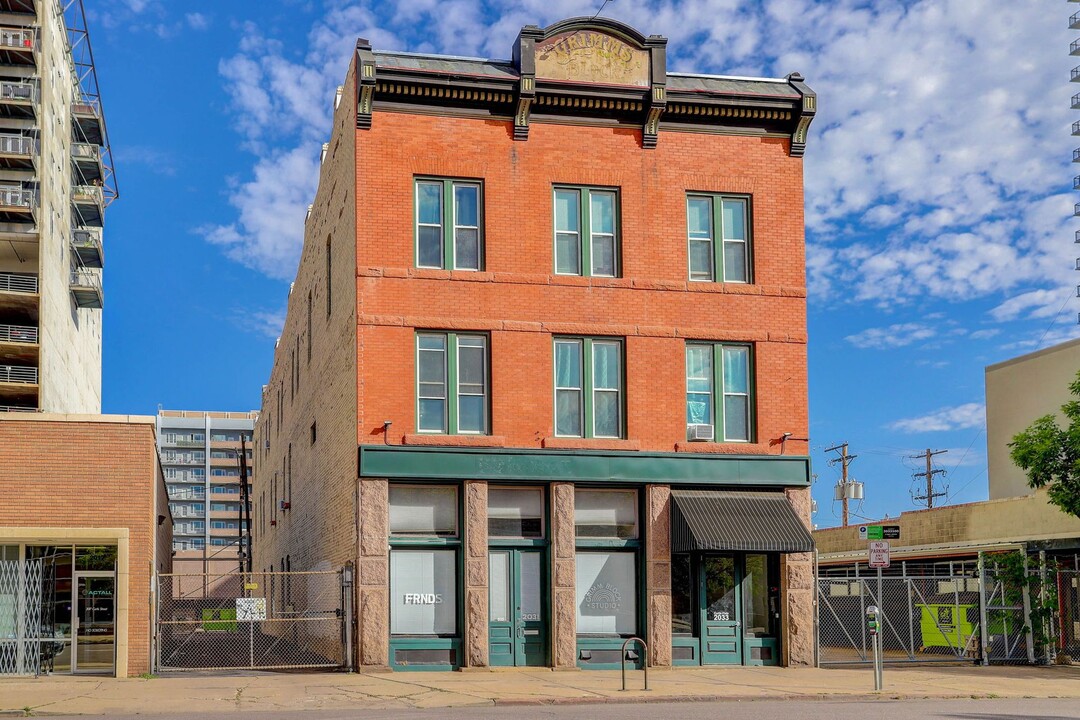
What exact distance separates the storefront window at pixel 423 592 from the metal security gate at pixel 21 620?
670 centimetres

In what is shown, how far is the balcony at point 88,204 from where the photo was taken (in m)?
83.1

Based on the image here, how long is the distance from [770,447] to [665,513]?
282cm

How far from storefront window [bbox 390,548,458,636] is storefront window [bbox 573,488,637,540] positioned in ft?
9.19

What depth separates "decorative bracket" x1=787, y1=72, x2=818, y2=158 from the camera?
28.1 m

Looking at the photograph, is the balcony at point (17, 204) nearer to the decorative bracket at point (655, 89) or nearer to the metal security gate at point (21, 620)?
the metal security gate at point (21, 620)

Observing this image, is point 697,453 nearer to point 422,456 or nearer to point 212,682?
point 422,456

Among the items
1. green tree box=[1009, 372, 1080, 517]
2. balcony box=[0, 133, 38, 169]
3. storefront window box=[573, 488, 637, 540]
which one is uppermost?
balcony box=[0, 133, 38, 169]

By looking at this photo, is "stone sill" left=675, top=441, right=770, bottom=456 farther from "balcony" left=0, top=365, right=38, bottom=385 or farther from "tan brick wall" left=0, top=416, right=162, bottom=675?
"balcony" left=0, top=365, right=38, bottom=385

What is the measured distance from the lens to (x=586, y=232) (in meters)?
27.2

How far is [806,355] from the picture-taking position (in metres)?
28.0

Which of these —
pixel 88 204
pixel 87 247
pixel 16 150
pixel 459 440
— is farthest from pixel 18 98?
pixel 459 440

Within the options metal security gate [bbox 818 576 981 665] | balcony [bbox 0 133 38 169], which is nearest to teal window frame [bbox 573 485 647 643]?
metal security gate [bbox 818 576 981 665]

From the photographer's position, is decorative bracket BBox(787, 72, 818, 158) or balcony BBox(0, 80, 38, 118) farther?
balcony BBox(0, 80, 38, 118)

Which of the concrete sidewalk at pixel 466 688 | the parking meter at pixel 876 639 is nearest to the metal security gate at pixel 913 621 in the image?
the concrete sidewalk at pixel 466 688
